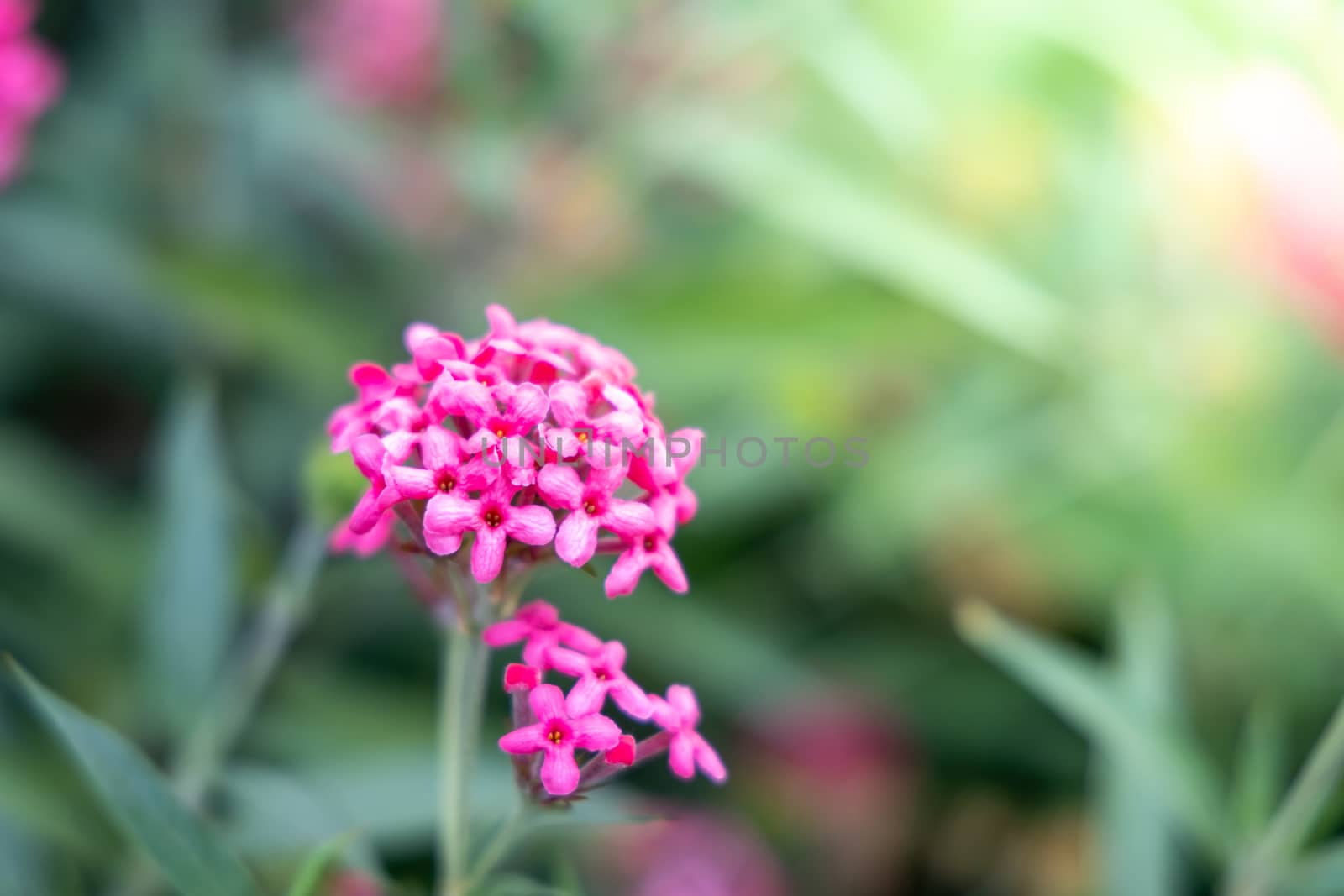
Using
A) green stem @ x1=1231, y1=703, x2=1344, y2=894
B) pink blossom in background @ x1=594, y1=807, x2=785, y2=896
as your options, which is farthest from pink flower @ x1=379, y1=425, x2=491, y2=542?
pink blossom in background @ x1=594, y1=807, x2=785, y2=896

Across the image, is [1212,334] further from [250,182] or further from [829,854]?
[250,182]

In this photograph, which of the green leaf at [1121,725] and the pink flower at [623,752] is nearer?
the pink flower at [623,752]

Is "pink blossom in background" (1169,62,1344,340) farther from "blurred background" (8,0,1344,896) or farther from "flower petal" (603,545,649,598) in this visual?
"flower petal" (603,545,649,598)

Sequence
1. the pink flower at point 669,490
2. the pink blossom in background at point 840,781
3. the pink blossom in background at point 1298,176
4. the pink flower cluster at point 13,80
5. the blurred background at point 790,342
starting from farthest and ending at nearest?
the pink blossom in background at point 840,781, the blurred background at point 790,342, the pink blossom in background at point 1298,176, the pink flower cluster at point 13,80, the pink flower at point 669,490

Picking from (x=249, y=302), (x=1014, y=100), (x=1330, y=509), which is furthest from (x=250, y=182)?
(x=1330, y=509)

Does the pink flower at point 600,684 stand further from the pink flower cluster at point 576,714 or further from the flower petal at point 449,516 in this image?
the flower petal at point 449,516

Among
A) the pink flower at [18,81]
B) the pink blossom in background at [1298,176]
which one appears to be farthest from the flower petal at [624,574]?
the pink blossom in background at [1298,176]
